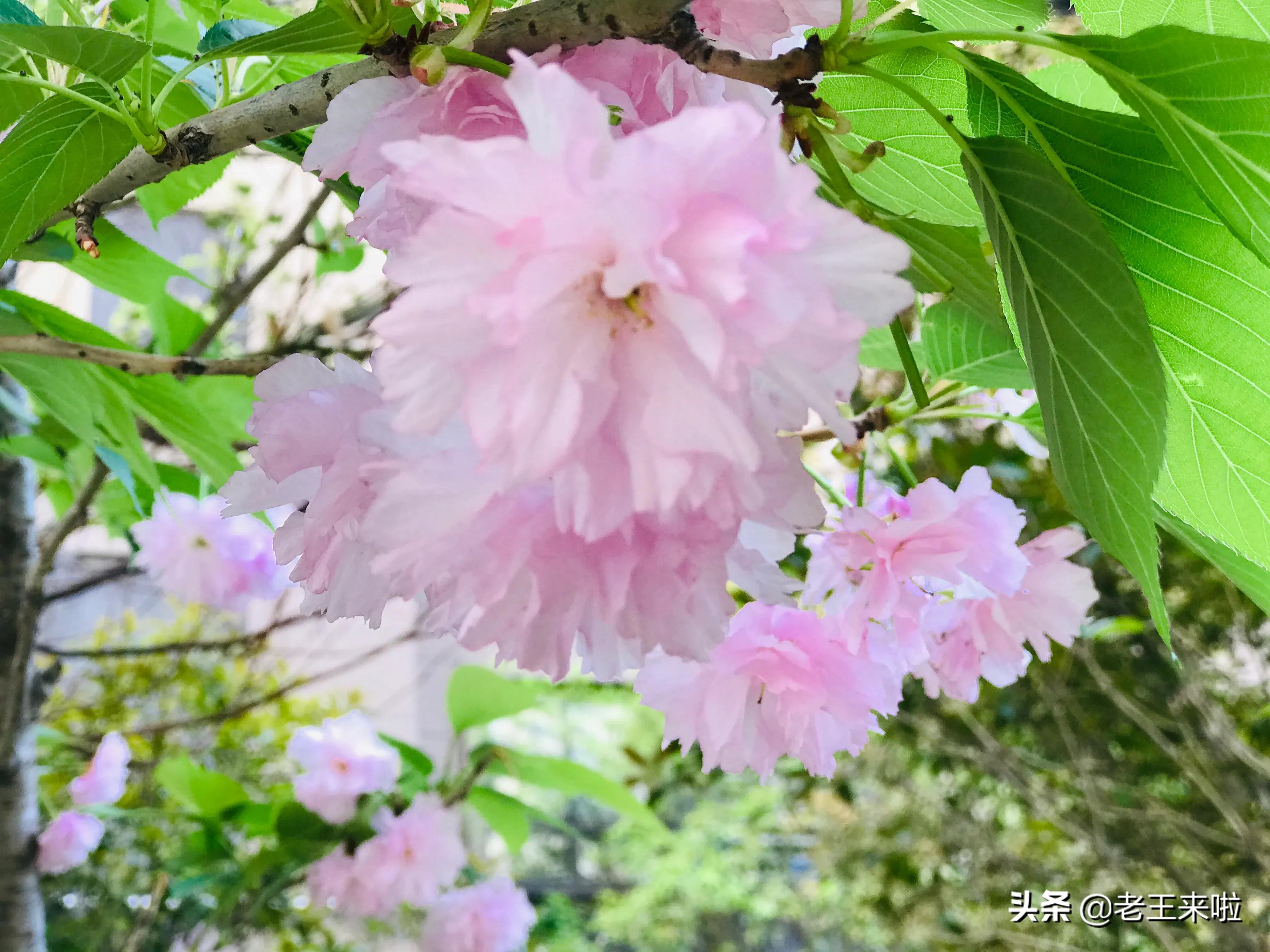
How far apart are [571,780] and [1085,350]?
107cm

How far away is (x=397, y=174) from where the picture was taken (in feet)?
0.57

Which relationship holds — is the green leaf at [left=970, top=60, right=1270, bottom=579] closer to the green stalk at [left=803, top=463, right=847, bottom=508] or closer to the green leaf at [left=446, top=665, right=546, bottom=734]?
the green stalk at [left=803, top=463, right=847, bottom=508]

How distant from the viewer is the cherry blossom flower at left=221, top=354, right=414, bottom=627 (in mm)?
232

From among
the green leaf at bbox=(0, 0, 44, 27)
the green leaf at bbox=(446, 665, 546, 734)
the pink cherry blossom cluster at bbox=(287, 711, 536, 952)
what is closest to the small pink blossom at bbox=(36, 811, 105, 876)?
the pink cherry blossom cluster at bbox=(287, 711, 536, 952)

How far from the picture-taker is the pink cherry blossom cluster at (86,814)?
3.77ft

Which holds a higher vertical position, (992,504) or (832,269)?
(832,269)

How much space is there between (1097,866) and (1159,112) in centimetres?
197

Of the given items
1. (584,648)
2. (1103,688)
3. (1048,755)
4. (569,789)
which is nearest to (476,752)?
(569,789)

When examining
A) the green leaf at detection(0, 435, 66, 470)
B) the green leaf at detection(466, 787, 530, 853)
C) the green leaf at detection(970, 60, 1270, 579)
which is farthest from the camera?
the green leaf at detection(466, 787, 530, 853)

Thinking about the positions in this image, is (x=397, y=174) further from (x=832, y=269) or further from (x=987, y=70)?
(x=987, y=70)

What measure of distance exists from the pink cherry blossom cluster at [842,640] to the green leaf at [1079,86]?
0.57ft

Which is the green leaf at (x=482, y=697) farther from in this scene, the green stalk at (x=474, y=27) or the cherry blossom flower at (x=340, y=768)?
the green stalk at (x=474, y=27)

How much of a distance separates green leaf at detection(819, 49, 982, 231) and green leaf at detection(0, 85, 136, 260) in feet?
0.86

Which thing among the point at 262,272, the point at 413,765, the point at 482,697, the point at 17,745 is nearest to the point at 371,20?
the point at 262,272
